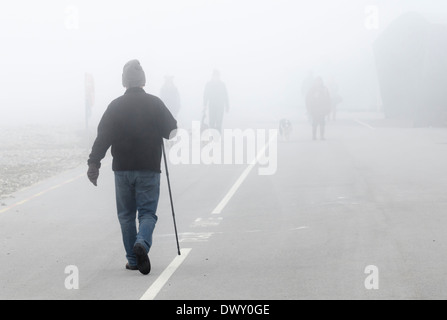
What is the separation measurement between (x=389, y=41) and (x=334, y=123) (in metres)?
4.09

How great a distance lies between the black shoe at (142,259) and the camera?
884 cm

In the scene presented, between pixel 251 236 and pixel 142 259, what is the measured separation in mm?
2598

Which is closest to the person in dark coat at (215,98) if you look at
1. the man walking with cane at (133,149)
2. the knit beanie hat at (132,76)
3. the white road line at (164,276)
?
the white road line at (164,276)

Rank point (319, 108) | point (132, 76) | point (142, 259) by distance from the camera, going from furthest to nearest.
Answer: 1. point (319, 108)
2. point (132, 76)
3. point (142, 259)

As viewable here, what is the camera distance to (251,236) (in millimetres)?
11258

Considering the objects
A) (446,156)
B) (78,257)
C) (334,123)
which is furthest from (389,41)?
(78,257)

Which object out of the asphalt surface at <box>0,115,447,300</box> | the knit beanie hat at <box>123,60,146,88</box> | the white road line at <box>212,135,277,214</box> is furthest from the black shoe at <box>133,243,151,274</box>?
the white road line at <box>212,135,277,214</box>

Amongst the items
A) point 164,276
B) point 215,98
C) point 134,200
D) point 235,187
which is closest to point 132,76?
point 134,200

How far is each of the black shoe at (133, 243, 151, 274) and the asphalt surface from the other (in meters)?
0.07

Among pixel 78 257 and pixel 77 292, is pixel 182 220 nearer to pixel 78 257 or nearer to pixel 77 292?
pixel 78 257

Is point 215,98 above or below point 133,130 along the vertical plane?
below

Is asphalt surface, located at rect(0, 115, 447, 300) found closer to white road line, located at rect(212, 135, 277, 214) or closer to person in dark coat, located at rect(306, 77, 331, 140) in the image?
white road line, located at rect(212, 135, 277, 214)

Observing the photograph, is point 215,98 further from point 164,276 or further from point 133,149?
point 164,276
